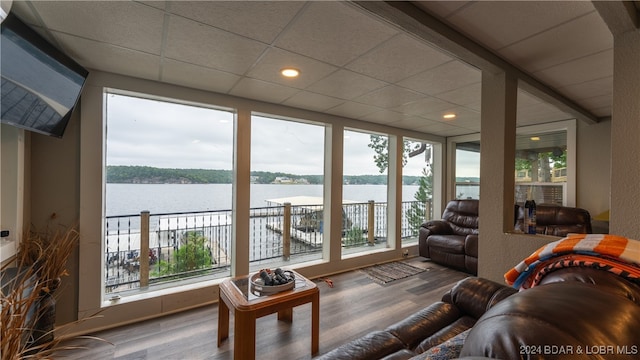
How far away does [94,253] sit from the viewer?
7.49 ft

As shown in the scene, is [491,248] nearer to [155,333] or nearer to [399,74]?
[399,74]

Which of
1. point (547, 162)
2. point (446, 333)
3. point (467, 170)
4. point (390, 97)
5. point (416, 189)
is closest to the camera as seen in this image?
point (446, 333)

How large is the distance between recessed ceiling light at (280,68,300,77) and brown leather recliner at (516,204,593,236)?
334 cm

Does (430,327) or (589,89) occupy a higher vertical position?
(589,89)

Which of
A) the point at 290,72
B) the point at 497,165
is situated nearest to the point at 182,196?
the point at 290,72

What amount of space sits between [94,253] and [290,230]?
2254 mm

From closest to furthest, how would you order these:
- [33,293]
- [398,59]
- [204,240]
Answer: [33,293] → [398,59] → [204,240]

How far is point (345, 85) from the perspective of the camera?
2.53m

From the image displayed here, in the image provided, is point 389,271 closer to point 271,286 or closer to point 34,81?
point 271,286

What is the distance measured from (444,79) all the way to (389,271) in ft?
8.71

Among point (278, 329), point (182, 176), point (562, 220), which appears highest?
point (182, 176)

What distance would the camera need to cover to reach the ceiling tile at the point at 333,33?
1.44 meters

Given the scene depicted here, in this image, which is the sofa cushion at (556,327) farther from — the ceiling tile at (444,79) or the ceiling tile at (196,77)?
the ceiling tile at (196,77)

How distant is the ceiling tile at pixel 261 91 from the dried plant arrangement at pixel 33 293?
183 cm
